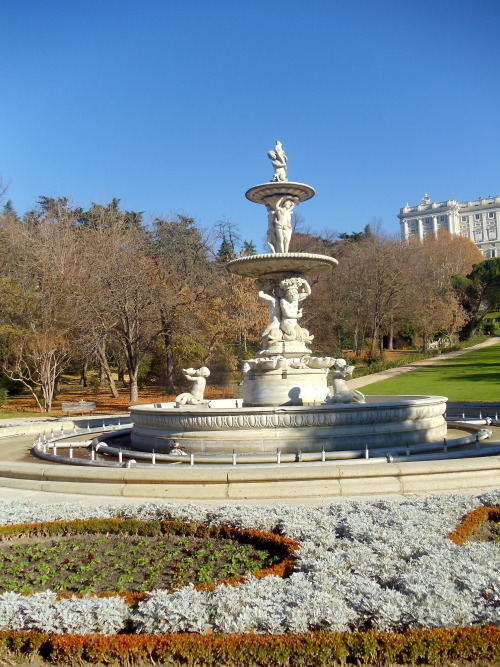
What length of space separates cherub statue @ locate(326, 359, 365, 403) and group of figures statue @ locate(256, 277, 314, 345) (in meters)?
2.47

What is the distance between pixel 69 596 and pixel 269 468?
4415 mm

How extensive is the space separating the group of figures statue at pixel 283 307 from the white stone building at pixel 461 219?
125 m

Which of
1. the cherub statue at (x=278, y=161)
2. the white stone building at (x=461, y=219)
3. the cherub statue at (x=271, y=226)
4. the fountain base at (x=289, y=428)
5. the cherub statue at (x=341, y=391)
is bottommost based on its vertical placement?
the fountain base at (x=289, y=428)

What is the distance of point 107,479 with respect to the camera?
912 cm

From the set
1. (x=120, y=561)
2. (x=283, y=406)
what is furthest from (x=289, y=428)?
(x=120, y=561)

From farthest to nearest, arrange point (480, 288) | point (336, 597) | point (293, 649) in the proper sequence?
point (480, 288), point (336, 597), point (293, 649)

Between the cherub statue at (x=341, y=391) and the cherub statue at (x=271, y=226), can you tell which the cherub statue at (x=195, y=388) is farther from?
the cherub statue at (x=271, y=226)

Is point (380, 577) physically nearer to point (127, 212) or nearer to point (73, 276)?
point (73, 276)

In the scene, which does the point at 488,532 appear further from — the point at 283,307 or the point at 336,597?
the point at 283,307

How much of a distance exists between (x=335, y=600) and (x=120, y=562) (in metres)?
2.56

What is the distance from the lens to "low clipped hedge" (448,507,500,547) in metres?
6.04

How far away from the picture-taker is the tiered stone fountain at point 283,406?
11609mm

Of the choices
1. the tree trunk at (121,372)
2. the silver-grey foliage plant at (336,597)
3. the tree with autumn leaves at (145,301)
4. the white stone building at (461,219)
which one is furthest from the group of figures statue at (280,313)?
the white stone building at (461,219)

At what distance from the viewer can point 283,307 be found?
16.1 m
